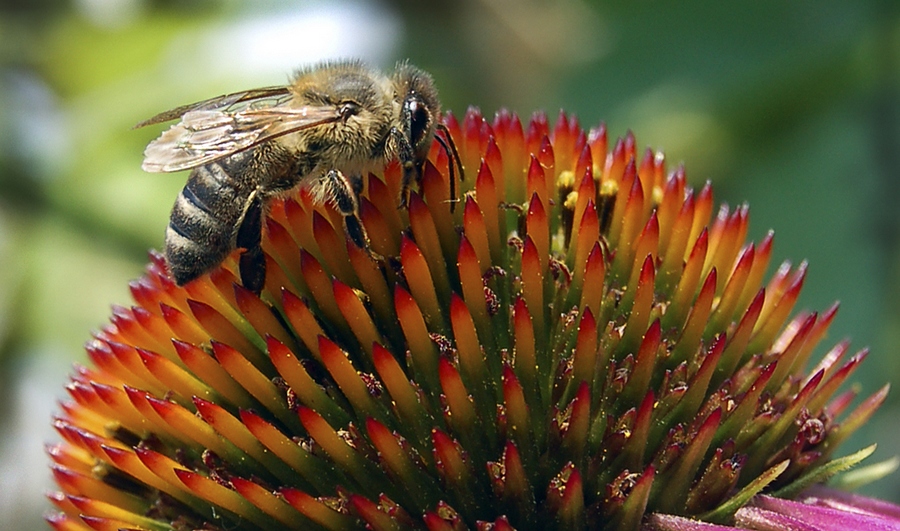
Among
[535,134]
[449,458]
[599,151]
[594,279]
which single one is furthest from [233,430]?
[599,151]

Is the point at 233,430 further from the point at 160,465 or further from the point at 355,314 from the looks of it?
the point at 355,314

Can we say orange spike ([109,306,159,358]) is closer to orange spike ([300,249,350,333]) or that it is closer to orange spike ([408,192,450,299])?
orange spike ([300,249,350,333])

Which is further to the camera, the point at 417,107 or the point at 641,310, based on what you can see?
the point at 417,107

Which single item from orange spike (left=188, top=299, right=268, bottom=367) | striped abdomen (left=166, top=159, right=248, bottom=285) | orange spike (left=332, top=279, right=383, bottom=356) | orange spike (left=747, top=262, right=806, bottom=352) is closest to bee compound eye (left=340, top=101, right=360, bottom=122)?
striped abdomen (left=166, top=159, right=248, bottom=285)

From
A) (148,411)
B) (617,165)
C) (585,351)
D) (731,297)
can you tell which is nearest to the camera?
(585,351)

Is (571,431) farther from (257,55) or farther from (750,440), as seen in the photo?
(257,55)

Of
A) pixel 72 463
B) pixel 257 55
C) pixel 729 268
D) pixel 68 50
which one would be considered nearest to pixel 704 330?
pixel 729 268

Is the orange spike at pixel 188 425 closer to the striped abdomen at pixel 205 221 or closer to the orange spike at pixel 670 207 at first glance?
the striped abdomen at pixel 205 221

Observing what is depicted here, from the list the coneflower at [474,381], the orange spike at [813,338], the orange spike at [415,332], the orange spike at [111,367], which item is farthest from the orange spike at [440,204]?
the orange spike at [813,338]
